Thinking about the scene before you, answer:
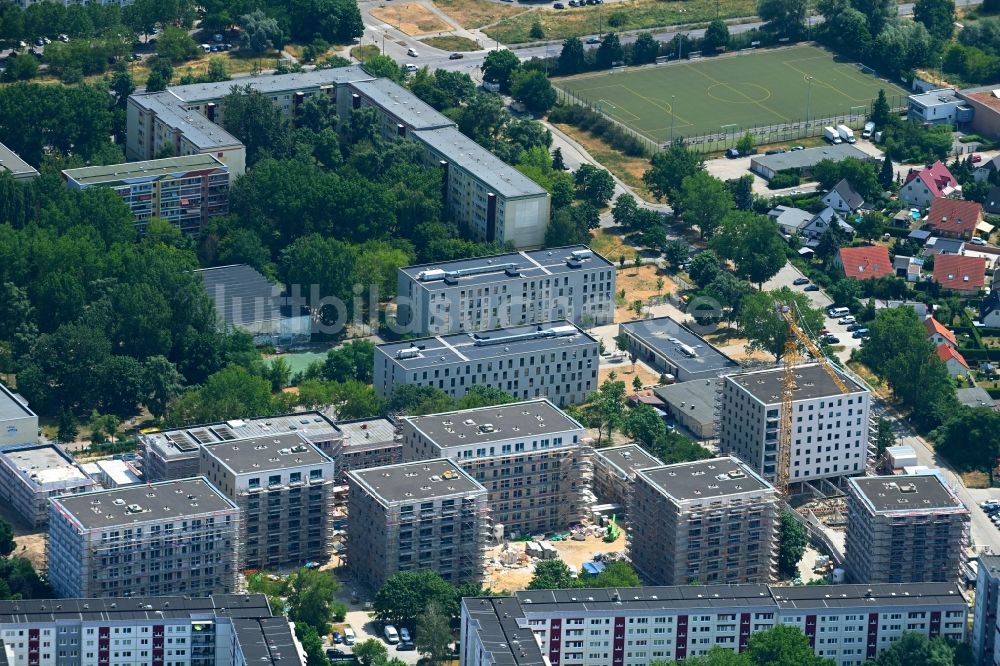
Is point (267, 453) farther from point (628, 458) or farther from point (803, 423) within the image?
point (803, 423)

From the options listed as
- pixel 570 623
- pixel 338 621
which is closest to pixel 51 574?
pixel 338 621

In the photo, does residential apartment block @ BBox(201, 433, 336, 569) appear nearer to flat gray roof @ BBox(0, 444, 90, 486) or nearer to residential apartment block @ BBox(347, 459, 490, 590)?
residential apartment block @ BBox(347, 459, 490, 590)

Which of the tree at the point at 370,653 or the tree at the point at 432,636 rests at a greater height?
the tree at the point at 432,636

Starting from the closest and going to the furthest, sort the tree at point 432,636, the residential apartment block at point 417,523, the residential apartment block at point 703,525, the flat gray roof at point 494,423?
the tree at point 432,636 → the residential apartment block at point 417,523 → the residential apartment block at point 703,525 → the flat gray roof at point 494,423

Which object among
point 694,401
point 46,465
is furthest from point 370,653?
point 694,401

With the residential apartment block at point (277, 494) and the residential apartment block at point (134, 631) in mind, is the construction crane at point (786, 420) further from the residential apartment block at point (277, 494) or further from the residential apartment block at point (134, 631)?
the residential apartment block at point (134, 631)

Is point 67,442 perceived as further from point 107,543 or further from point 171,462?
point 107,543

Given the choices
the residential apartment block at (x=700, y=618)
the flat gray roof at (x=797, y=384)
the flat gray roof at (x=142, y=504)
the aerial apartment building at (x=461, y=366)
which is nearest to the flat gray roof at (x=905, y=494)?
the residential apartment block at (x=700, y=618)
